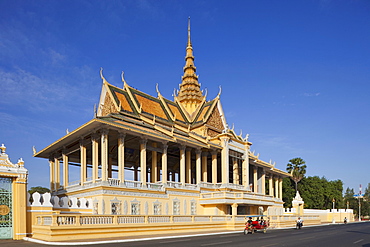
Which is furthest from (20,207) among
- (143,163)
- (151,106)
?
(151,106)

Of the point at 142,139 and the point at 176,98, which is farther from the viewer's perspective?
the point at 176,98

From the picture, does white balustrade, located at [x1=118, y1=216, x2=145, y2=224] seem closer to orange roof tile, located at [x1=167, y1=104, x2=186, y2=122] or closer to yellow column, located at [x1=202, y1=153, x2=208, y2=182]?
yellow column, located at [x1=202, y1=153, x2=208, y2=182]

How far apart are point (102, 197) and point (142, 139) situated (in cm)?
678

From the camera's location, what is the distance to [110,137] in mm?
35375

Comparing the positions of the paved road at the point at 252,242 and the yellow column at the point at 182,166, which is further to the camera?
the yellow column at the point at 182,166

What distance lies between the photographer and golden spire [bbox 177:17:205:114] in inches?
2042

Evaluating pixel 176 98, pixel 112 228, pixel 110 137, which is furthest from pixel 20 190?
pixel 176 98

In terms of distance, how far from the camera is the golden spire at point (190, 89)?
170ft

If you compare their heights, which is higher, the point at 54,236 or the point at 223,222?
the point at 54,236

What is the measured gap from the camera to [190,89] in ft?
174

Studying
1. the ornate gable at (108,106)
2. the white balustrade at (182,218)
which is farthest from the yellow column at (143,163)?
the ornate gable at (108,106)

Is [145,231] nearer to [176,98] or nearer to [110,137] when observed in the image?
[110,137]

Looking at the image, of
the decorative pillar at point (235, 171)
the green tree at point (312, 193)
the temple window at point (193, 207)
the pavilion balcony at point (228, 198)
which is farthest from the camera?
the green tree at point (312, 193)

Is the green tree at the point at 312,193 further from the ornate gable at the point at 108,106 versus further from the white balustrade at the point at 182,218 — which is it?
the white balustrade at the point at 182,218
